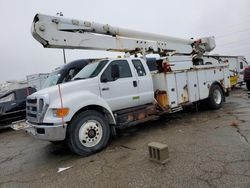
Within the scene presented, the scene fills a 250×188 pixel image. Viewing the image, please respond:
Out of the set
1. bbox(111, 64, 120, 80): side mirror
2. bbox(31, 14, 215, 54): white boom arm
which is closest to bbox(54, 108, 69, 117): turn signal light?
bbox(111, 64, 120, 80): side mirror

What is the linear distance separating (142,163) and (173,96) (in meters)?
3.52

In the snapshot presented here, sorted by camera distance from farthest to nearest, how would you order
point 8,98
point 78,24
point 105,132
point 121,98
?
point 8,98 → point 78,24 → point 121,98 → point 105,132

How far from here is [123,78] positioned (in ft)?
20.6

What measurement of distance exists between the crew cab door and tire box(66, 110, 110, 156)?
2.21ft

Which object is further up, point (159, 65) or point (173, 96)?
point (159, 65)

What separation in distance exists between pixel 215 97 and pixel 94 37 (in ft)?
18.5

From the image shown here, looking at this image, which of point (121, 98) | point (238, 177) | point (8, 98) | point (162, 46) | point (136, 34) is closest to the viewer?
point (238, 177)

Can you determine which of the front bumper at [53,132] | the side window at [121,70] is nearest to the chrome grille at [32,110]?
the front bumper at [53,132]

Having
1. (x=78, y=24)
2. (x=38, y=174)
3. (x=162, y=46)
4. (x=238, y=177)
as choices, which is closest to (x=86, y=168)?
(x=38, y=174)

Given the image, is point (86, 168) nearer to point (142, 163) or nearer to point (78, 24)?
point (142, 163)

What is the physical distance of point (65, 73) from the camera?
8156 mm

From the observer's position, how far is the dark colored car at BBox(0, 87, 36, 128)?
10430 millimetres

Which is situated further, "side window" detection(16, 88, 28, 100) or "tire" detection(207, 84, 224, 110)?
"side window" detection(16, 88, 28, 100)

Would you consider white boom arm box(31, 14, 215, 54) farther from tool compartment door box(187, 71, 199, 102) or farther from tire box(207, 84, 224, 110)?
tire box(207, 84, 224, 110)
